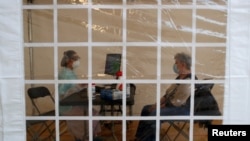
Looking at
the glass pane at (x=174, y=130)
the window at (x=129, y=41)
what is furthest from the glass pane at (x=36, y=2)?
the glass pane at (x=174, y=130)

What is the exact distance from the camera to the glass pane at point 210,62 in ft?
6.59

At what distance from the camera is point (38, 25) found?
1.99 m

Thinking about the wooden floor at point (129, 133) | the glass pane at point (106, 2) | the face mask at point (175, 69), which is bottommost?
the wooden floor at point (129, 133)

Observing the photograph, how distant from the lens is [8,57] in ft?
6.54

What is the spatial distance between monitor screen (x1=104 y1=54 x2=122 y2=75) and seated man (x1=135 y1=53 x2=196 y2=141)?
35cm

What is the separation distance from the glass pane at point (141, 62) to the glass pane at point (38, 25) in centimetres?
57

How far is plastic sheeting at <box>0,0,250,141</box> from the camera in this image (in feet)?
6.46

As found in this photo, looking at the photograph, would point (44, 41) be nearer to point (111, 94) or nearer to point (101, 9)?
point (101, 9)

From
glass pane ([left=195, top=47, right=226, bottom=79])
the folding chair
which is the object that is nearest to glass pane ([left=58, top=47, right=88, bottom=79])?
the folding chair

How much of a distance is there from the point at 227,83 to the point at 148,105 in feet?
1.90

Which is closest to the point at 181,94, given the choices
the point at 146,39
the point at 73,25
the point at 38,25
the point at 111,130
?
the point at 146,39

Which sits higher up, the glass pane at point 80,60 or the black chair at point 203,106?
the glass pane at point 80,60

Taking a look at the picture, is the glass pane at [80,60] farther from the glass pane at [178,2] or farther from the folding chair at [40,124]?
the glass pane at [178,2]

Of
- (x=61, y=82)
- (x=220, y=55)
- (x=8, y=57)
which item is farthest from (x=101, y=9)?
(x=220, y=55)
